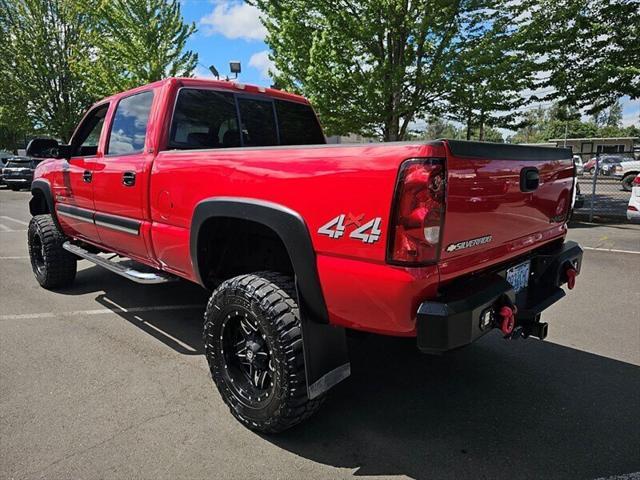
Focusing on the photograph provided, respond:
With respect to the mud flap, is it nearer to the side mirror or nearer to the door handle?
the door handle

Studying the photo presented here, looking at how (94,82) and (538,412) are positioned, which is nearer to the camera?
(538,412)

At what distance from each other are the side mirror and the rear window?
1.83m

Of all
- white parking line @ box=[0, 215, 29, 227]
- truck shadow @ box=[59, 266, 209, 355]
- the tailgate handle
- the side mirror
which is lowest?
truck shadow @ box=[59, 266, 209, 355]

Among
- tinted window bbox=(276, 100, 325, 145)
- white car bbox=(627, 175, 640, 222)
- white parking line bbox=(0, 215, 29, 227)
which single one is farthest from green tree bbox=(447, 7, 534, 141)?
white parking line bbox=(0, 215, 29, 227)

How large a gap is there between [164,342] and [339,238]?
93.4 inches

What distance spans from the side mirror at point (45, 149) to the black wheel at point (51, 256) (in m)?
0.80

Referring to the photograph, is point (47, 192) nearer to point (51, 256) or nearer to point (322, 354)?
point (51, 256)

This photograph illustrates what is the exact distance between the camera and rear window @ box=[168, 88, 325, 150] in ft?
11.3

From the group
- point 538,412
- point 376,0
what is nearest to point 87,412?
point 538,412

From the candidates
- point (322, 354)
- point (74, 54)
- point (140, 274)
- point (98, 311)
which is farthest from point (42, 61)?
point (322, 354)

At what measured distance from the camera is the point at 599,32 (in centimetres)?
1070

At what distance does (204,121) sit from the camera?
11.7 feet

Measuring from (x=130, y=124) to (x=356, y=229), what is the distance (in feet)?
8.67

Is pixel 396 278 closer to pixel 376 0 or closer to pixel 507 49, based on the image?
pixel 376 0
